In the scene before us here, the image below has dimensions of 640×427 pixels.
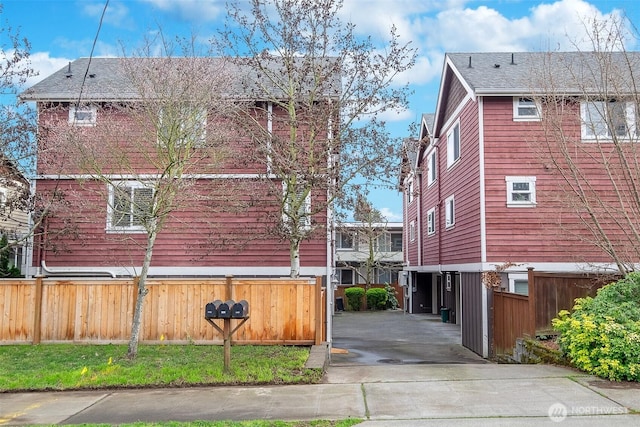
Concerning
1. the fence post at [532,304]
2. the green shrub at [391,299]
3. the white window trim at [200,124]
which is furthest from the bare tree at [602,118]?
the green shrub at [391,299]

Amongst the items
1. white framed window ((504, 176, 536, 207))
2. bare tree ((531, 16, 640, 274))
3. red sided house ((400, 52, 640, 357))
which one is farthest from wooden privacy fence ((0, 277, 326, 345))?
white framed window ((504, 176, 536, 207))

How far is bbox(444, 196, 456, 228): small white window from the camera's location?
64.8ft

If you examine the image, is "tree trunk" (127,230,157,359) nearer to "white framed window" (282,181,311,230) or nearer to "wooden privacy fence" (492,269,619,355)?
"white framed window" (282,181,311,230)

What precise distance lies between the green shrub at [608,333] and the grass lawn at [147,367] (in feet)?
12.9

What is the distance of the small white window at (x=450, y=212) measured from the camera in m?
19.8

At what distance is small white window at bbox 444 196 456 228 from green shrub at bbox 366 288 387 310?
12.8m

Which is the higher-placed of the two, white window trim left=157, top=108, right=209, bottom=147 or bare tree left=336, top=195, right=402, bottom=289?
white window trim left=157, top=108, right=209, bottom=147

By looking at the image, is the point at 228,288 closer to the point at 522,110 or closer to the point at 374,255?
the point at 522,110

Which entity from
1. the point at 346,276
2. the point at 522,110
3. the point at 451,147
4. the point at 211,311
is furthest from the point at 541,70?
the point at 346,276

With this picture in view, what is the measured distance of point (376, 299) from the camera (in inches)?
1297

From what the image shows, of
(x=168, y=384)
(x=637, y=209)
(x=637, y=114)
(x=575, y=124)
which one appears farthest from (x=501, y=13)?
(x=168, y=384)

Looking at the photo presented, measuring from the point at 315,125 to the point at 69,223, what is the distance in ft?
22.3

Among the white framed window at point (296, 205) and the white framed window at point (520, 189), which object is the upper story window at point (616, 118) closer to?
the white framed window at point (520, 189)

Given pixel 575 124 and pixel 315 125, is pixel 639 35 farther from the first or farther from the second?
pixel 315 125
